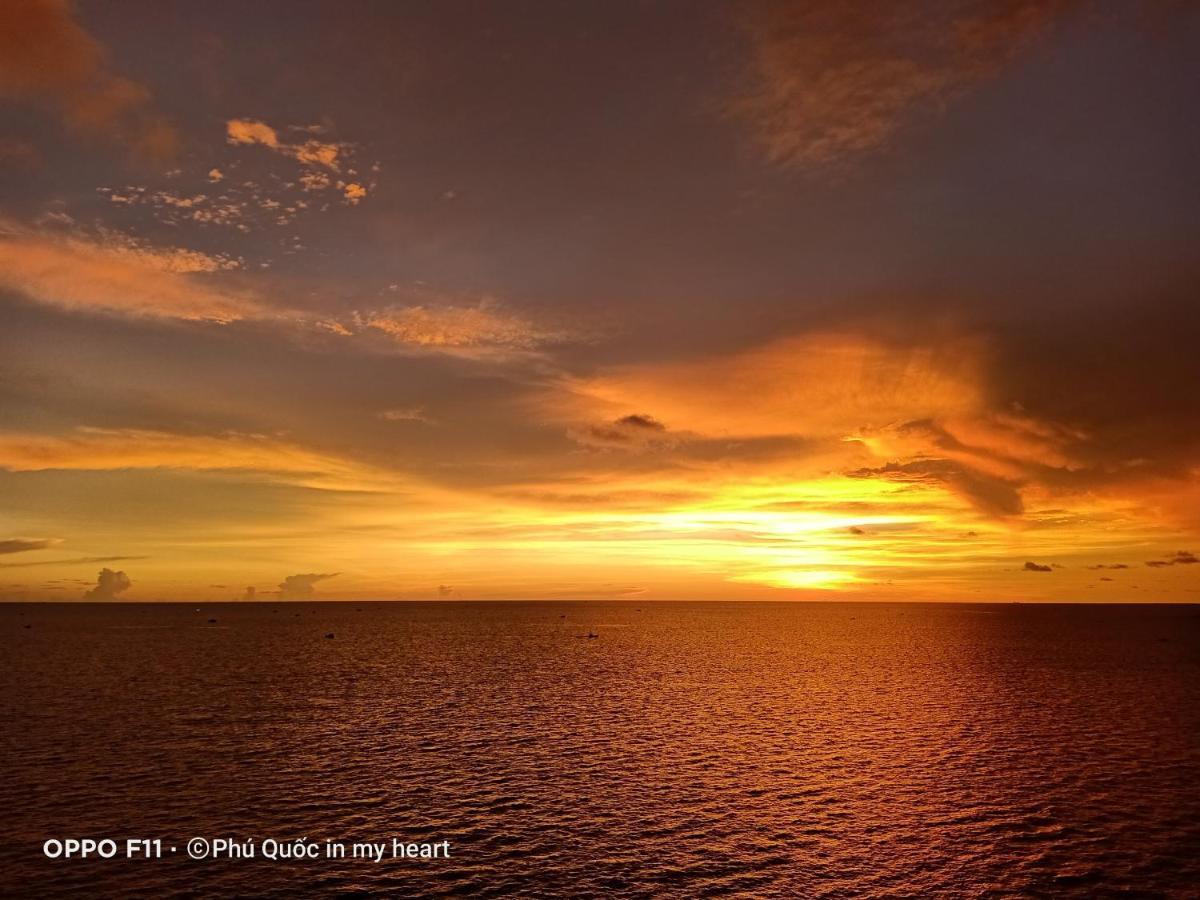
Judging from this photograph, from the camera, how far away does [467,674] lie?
455ft

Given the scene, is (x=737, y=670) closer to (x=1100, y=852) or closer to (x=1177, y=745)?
(x=1177, y=745)

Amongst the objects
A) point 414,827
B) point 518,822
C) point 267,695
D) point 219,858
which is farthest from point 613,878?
point 267,695

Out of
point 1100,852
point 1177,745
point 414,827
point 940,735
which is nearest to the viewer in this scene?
point 1100,852

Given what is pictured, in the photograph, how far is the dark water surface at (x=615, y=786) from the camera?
42.9m

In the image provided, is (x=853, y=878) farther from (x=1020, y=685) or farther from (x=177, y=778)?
(x=1020, y=685)

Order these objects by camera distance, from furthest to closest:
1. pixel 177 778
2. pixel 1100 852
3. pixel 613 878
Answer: pixel 177 778
pixel 1100 852
pixel 613 878

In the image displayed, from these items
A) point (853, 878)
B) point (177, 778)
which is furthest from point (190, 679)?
point (853, 878)

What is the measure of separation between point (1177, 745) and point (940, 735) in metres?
22.9

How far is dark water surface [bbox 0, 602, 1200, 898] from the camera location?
141ft

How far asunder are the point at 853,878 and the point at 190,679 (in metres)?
121

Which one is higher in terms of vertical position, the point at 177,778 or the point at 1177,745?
the point at 177,778

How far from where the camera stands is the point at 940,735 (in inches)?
3312

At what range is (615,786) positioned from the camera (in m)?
60.9

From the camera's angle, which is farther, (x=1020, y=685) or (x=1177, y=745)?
(x=1020, y=685)
